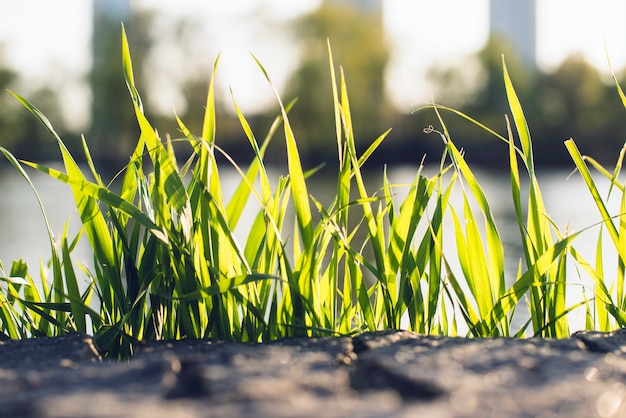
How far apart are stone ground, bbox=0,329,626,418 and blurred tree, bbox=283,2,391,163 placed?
85.7 feet

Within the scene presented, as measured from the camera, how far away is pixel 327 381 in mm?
719

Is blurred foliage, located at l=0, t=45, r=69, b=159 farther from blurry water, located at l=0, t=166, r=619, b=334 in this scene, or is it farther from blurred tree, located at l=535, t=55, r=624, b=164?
blurred tree, located at l=535, t=55, r=624, b=164

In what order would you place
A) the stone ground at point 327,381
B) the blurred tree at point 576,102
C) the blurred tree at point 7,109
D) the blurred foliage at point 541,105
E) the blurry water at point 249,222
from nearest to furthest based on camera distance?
the stone ground at point 327,381 → the blurry water at point 249,222 → the blurred tree at point 7,109 → the blurred foliage at point 541,105 → the blurred tree at point 576,102

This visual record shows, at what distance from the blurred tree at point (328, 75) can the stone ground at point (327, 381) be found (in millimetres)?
26121

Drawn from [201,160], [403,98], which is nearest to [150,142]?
[201,160]

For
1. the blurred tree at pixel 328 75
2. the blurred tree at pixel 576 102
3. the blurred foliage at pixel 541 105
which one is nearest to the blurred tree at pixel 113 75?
the blurred tree at pixel 328 75

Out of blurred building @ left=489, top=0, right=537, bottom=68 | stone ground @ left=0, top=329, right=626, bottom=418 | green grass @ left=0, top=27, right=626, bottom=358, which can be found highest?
blurred building @ left=489, top=0, right=537, bottom=68

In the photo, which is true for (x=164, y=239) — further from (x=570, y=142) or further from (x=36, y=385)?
(x=570, y=142)

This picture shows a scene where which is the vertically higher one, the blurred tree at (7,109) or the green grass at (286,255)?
the blurred tree at (7,109)

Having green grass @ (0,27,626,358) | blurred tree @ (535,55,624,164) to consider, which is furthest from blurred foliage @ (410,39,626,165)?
green grass @ (0,27,626,358)

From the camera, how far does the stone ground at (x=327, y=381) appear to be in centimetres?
62

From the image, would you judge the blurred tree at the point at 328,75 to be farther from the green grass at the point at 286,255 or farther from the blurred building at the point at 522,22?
the green grass at the point at 286,255

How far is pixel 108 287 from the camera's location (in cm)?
119

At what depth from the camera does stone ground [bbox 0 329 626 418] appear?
2.05 ft
